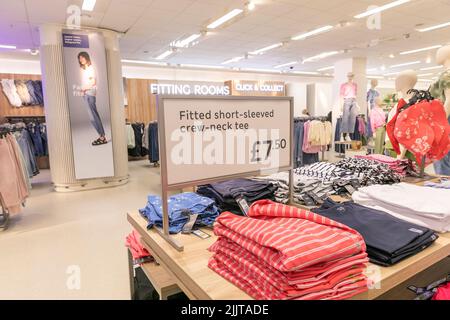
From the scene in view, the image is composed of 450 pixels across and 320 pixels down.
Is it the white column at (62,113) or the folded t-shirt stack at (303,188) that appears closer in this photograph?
the folded t-shirt stack at (303,188)

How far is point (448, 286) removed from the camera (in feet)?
3.81

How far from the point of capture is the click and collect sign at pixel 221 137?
116 centimetres

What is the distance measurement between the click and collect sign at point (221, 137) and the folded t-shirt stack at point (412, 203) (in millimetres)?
403

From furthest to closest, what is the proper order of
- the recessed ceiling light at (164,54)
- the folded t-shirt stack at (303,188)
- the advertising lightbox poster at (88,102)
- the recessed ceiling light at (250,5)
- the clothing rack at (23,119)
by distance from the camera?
the recessed ceiling light at (164,54)
the clothing rack at (23,119)
the advertising lightbox poster at (88,102)
the recessed ceiling light at (250,5)
the folded t-shirt stack at (303,188)

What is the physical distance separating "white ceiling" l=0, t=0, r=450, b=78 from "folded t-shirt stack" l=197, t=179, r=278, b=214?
4.48 meters

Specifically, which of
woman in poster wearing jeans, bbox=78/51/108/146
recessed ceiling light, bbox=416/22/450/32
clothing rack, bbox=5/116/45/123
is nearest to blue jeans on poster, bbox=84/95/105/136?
woman in poster wearing jeans, bbox=78/51/108/146

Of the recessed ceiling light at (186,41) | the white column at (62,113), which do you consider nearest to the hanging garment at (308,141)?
the recessed ceiling light at (186,41)

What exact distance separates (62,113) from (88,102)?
1.67ft

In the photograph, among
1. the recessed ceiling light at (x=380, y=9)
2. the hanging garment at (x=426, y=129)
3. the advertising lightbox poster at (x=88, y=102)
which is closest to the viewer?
the hanging garment at (x=426, y=129)

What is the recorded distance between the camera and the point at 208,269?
97 cm

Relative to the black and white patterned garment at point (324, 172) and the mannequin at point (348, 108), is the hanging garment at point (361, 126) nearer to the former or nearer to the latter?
the mannequin at point (348, 108)

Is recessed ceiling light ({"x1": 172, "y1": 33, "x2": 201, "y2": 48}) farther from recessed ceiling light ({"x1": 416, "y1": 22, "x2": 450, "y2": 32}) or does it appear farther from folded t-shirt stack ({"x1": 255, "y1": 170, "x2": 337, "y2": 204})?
folded t-shirt stack ({"x1": 255, "y1": 170, "x2": 337, "y2": 204})

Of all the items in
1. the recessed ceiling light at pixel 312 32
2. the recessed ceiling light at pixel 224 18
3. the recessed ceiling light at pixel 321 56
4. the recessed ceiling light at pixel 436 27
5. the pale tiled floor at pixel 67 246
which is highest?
the recessed ceiling light at pixel 436 27

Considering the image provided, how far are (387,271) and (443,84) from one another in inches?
85.2
